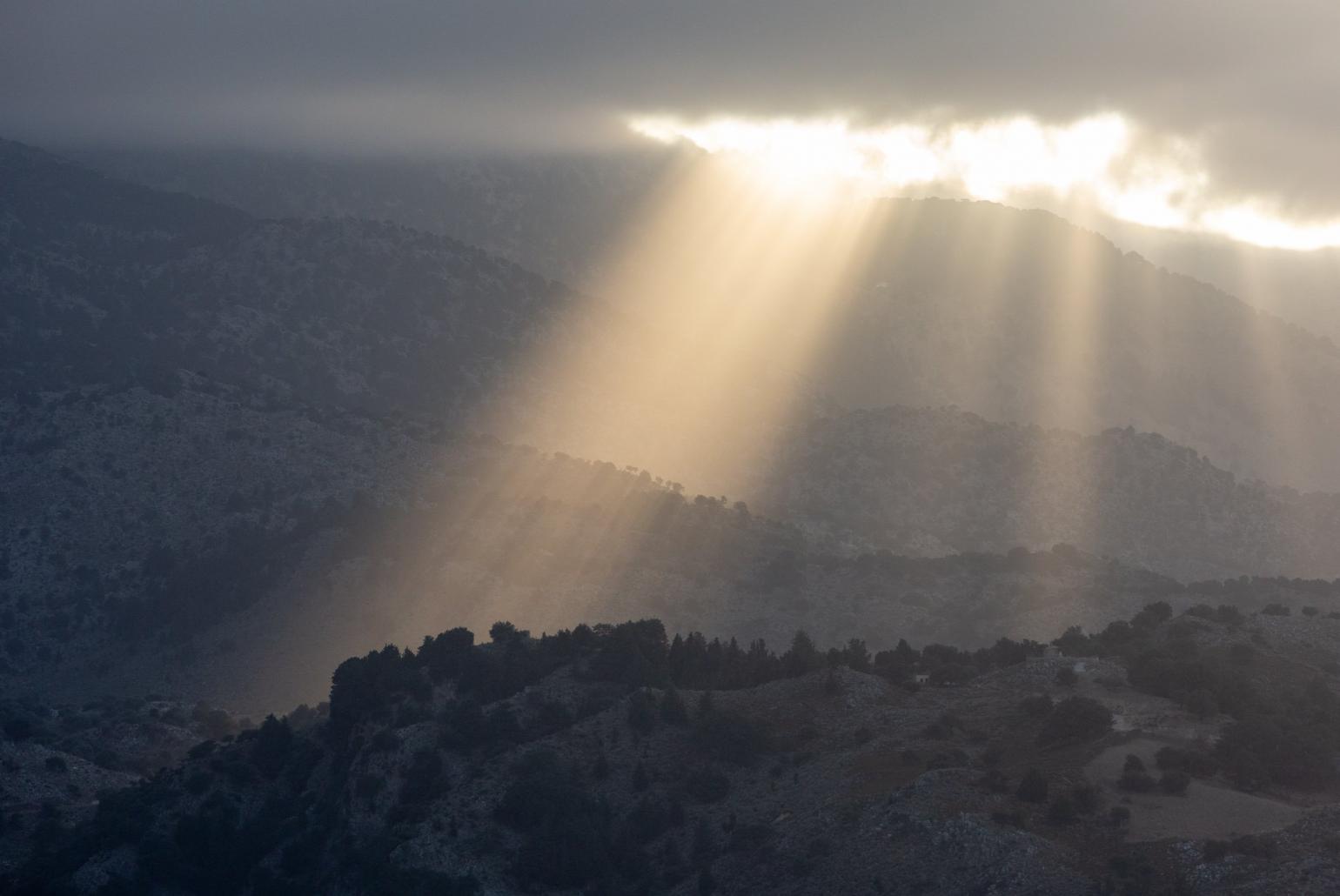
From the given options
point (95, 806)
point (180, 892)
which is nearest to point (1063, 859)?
point (180, 892)

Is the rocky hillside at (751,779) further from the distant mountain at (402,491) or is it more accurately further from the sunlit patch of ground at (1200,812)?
the distant mountain at (402,491)

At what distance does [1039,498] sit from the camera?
483 feet

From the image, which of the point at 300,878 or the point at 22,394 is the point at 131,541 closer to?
the point at 22,394

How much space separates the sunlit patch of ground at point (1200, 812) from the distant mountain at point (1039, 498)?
8809 centimetres

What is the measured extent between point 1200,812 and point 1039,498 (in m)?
103

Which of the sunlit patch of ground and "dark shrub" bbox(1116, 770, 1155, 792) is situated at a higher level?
"dark shrub" bbox(1116, 770, 1155, 792)

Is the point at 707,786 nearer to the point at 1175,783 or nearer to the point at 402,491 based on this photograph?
the point at 1175,783

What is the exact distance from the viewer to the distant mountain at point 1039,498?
463ft

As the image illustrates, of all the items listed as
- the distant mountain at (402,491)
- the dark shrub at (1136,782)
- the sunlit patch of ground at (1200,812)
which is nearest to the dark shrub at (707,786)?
the sunlit patch of ground at (1200,812)

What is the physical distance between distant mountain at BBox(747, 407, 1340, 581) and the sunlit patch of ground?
8809cm

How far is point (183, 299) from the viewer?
169 m

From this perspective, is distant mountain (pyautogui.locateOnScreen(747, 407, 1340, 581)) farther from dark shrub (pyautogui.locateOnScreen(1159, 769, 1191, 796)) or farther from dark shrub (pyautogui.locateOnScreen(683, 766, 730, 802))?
dark shrub (pyautogui.locateOnScreen(1159, 769, 1191, 796))

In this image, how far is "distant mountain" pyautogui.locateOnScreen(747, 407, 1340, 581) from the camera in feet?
463

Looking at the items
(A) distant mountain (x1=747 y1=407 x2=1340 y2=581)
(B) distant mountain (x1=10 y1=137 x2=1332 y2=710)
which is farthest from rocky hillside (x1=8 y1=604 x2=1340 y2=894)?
(A) distant mountain (x1=747 y1=407 x2=1340 y2=581)
